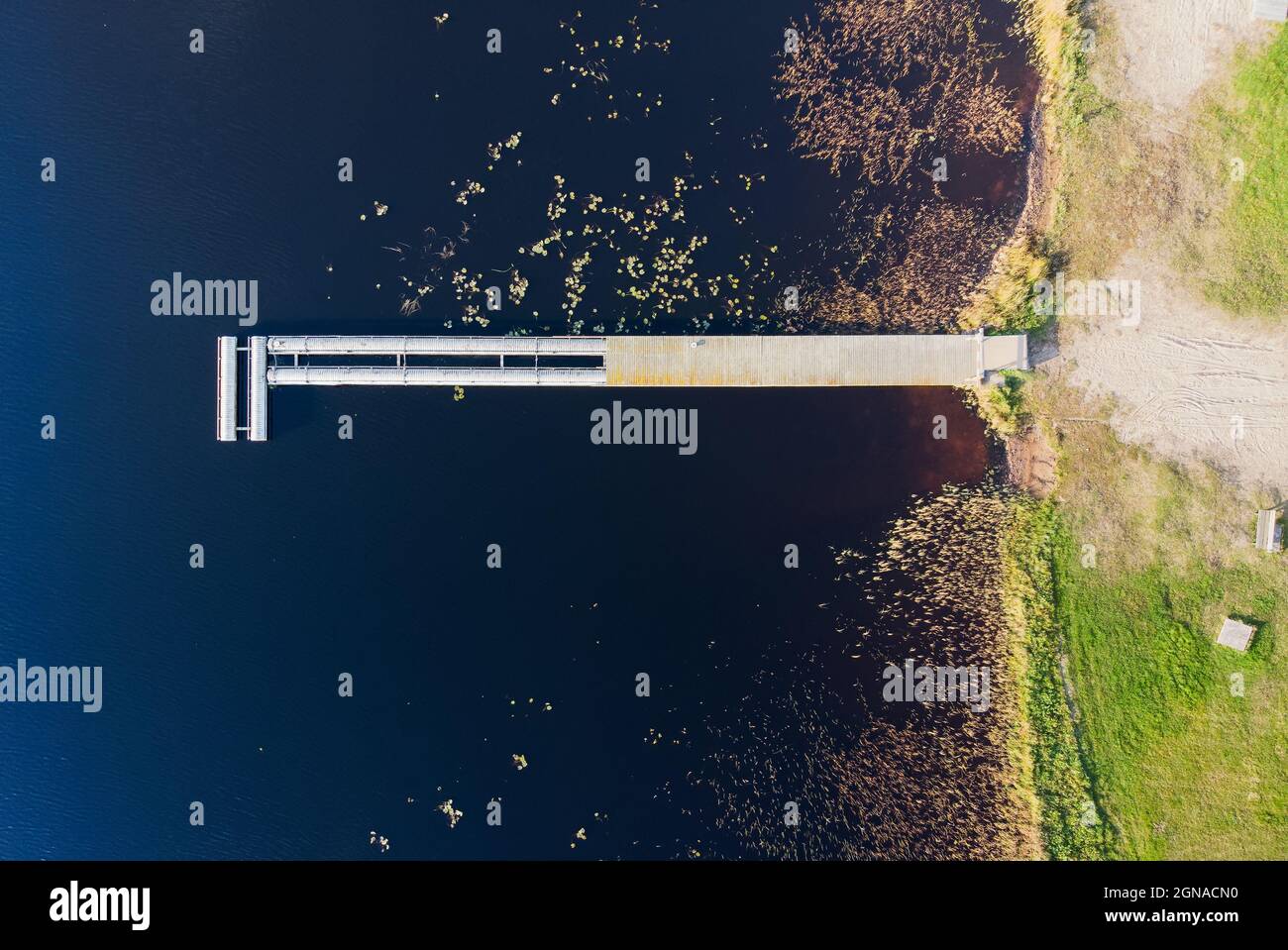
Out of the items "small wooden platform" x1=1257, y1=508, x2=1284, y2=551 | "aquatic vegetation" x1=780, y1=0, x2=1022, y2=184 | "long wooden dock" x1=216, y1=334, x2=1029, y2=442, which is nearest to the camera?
"small wooden platform" x1=1257, y1=508, x2=1284, y2=551

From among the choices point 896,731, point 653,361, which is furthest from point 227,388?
point 896,731

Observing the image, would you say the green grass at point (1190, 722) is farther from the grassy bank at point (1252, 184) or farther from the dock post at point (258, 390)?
the dock post at point (258, 390)

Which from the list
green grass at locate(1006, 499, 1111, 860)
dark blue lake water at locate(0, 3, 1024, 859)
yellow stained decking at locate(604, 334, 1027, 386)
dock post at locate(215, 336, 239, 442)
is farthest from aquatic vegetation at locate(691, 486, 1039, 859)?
dock post at locate(215, 336, 239, 442)

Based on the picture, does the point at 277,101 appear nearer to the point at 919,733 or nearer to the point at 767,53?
the point at 767,53

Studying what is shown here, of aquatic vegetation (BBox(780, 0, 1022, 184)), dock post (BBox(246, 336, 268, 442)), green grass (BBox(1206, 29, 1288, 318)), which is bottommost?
dock post (BBox(246, 336, 268, 442))

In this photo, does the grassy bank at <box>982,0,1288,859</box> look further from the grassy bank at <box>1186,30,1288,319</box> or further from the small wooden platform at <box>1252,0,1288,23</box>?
the small wooden platform at <box>1252,0,1288,23</box>

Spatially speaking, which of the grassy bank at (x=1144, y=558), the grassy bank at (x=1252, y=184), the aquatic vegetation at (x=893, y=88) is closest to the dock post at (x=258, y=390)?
the aquatic vegetation at (x=893, y=88)
